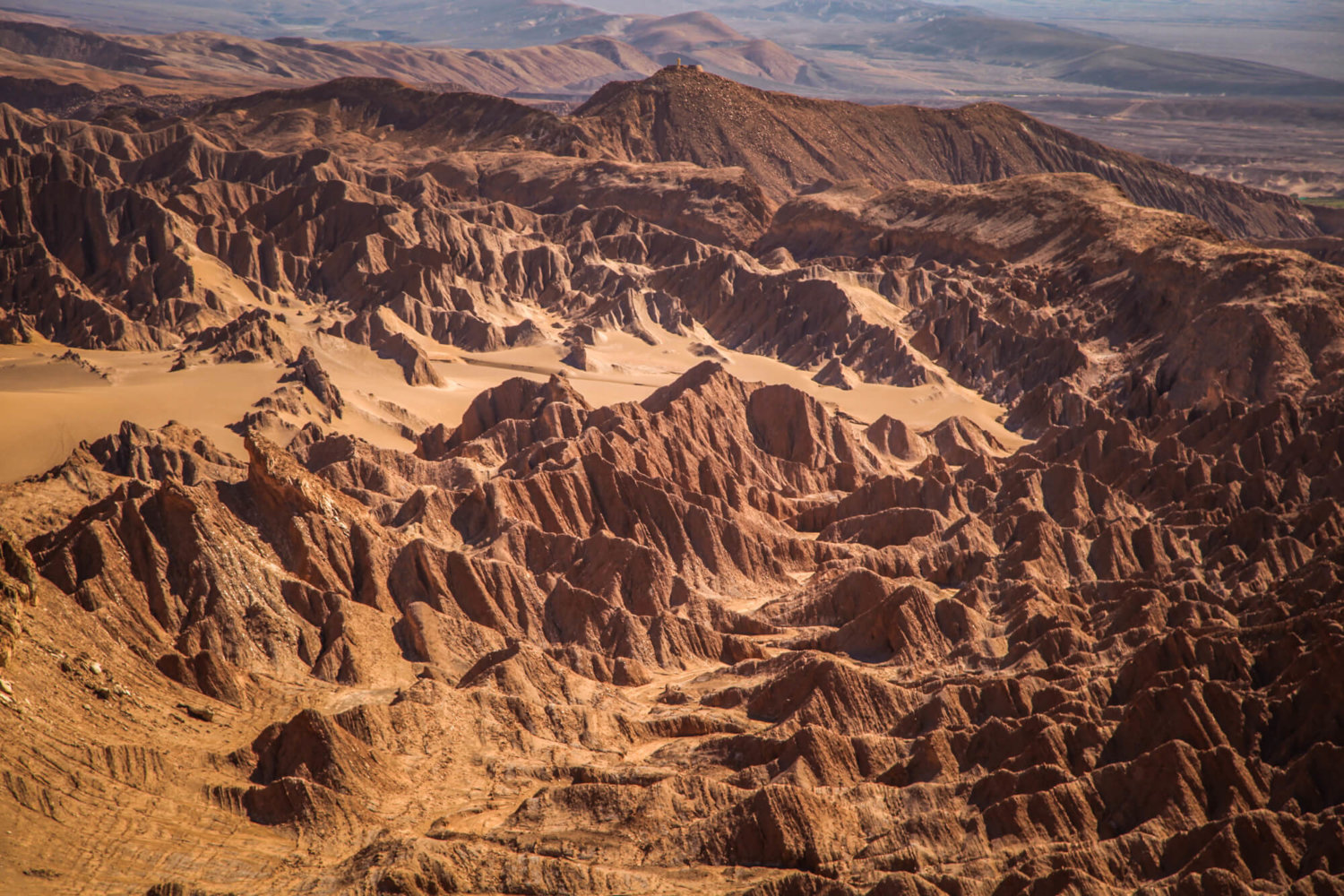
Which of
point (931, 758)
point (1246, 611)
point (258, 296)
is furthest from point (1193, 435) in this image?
point (258, 296)

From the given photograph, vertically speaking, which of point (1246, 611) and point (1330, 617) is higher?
point (1330, 617)

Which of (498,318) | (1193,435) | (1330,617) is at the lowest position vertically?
(498,318)

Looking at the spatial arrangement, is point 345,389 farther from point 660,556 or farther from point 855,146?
point 855,146

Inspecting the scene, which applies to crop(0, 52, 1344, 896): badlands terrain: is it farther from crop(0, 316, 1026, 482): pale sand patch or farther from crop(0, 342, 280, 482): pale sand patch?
crop(0, 316, 1026, 482): pale sand patch

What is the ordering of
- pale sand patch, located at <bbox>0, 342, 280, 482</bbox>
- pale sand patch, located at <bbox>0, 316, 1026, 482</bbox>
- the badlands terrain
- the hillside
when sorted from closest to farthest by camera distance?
1. the badlands terrain
2. pale sand patch, located at <bbox>0, 342, 280, 482</bbox>
3. pale sand patch, located at <bbox>0, 316, 1026, 482</bbox>
4. the hillside

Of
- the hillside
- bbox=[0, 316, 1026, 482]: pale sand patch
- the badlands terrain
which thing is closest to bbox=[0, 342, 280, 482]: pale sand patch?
bbox=[0, 316, 1026, 482]: pale sand patch

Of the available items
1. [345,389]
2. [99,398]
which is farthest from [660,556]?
[99,398]

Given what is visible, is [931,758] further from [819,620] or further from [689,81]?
[689,81]

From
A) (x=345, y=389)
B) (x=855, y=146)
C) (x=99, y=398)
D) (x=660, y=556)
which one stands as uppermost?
(x=855, y=146)

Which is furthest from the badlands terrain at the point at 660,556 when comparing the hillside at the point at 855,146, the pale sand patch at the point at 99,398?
the hillside at the point at 855,146
